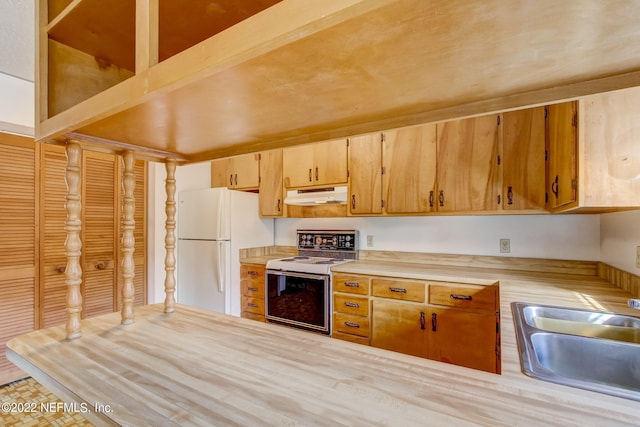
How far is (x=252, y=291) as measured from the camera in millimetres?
3127

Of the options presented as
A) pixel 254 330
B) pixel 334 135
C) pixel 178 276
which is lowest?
pixel 178 276

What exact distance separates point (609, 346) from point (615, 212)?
49.1 inches

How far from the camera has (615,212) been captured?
6.12ft

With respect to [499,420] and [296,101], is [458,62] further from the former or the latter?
[499,420]

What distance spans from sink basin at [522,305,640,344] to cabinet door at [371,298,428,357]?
2.85 ft

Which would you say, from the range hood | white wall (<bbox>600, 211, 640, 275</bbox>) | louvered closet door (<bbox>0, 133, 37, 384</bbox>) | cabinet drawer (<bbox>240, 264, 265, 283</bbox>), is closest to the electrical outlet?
white wall (<bbox>600, 211, 640, 275</bbox>)

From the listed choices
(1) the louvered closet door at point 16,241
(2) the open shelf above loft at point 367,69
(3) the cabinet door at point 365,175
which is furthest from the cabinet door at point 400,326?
(1) the louvered closet door at point 16,241

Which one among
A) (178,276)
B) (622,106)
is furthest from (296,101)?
(178,276)

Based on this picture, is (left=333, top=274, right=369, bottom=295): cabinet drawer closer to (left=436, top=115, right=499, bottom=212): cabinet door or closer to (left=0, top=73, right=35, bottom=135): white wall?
(left=436, top=115, right=499, bottom=212): cabinet door

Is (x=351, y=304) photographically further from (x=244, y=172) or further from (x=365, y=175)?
(x=244, y=172)

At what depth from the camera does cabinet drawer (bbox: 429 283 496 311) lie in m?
2.02

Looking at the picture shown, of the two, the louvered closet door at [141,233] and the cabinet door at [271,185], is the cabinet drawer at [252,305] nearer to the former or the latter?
the cabinet door at [271,185]

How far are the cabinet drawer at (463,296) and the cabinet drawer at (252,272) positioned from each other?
65.4 inches

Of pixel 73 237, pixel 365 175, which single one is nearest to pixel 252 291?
pixel 365 175
